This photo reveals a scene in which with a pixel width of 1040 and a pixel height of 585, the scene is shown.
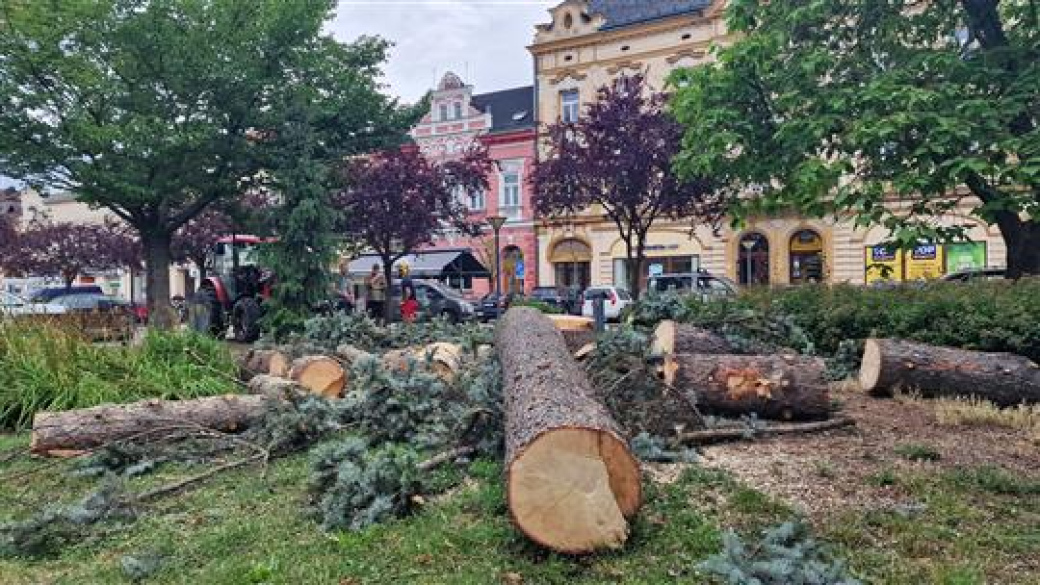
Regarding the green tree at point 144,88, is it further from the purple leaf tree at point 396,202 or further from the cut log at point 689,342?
the cut log at point 689,342

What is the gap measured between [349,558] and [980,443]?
169 inches

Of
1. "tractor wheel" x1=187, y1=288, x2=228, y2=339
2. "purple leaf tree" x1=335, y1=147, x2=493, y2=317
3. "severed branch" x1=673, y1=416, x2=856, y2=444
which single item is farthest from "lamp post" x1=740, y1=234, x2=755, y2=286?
"severed branch" x1=673, y1=416, x2=856, y2=444

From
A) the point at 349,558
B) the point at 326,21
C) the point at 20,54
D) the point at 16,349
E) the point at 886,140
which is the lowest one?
the point at 349,558

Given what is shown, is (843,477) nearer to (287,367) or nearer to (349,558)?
(349,558)

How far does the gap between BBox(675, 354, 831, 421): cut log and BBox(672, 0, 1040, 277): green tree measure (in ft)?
14.1

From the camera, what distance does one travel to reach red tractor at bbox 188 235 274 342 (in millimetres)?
16000

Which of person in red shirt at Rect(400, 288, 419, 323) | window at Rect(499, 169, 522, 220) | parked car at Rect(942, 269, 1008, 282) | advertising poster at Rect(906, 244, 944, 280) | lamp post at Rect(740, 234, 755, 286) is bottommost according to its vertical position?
person in red shirt at Rect(400, 288, 419, 323)

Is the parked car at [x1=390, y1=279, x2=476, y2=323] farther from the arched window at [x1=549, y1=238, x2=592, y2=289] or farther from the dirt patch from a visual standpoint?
the dirt patch

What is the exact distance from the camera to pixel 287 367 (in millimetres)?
8789

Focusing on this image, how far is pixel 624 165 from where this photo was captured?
70.4 ft

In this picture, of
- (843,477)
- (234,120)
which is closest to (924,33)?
(843,477)

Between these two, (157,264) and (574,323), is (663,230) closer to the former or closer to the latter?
(157,264)

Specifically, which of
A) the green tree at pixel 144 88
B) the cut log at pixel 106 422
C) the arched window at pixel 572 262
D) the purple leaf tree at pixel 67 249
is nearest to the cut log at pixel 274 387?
the cut log at pixel 106 422

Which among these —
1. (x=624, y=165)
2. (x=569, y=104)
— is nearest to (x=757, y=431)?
(x=624, y=165)
